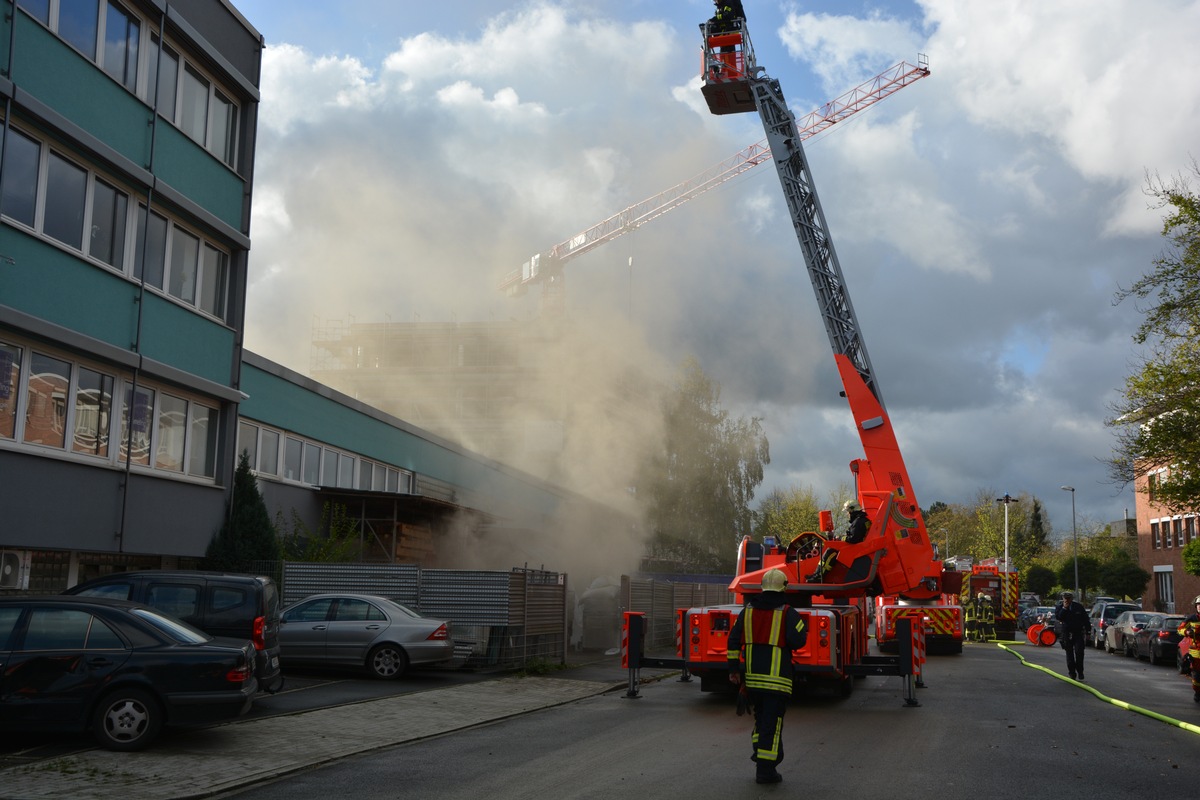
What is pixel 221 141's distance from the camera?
19594 mm

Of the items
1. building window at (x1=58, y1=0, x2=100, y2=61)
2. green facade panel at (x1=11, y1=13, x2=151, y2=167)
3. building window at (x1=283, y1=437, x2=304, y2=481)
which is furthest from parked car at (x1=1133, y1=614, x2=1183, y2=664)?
building window at (x1=58, y1=0, x2=100, y2=61)

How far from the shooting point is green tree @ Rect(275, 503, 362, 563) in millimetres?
21828

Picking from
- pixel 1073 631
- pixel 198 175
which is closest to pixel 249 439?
pixel 198 175

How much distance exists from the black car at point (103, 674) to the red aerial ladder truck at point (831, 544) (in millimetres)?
7007

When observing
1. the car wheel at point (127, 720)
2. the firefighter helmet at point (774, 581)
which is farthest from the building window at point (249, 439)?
the firefighter helmet at point (774, 581)

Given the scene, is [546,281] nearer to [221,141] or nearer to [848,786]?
[221,141]

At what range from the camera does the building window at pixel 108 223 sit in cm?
1575

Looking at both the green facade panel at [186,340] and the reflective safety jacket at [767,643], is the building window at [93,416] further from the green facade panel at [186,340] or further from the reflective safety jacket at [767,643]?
the reflective safety jacket at [767,643]

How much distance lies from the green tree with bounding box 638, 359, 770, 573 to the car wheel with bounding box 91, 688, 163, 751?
3574cm

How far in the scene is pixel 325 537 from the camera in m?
24.9

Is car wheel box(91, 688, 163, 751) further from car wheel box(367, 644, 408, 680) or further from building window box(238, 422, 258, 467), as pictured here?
building window box(238, 422, 258, 467)

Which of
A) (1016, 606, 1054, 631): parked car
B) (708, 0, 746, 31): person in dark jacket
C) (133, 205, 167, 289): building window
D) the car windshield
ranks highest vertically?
(708, 0, 746, 31): person in dark jacket

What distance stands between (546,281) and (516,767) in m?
81.0

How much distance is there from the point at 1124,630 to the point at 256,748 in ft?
87.2
